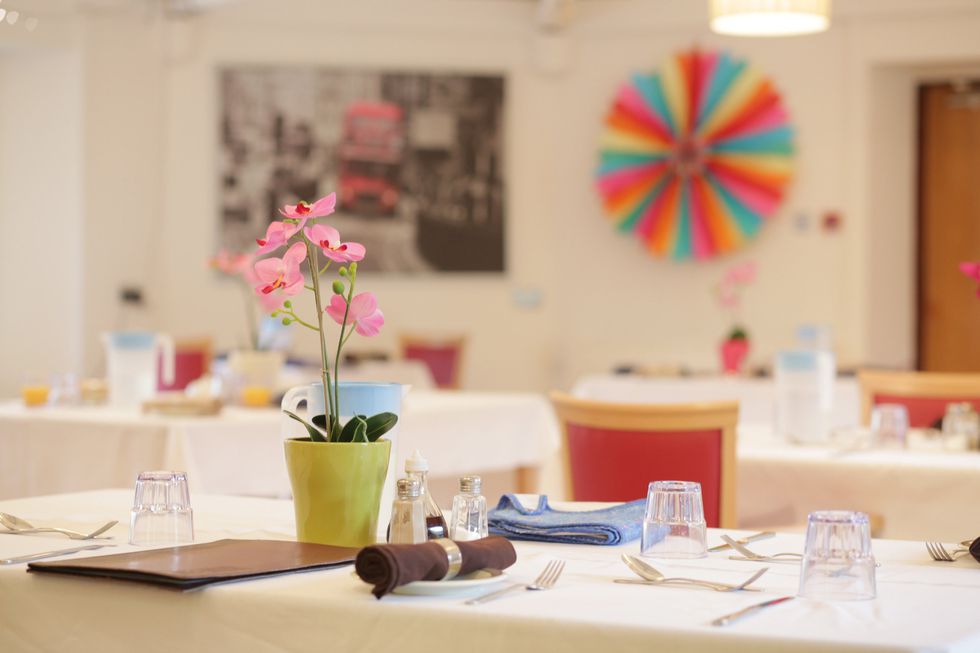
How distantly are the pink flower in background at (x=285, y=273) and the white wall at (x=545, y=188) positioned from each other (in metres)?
6.57

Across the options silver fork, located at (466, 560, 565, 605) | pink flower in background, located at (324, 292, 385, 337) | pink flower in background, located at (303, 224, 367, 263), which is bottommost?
silver fork, located at (466, 560, 565, 605)

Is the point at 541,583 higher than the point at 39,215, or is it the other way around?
the point at 39,215

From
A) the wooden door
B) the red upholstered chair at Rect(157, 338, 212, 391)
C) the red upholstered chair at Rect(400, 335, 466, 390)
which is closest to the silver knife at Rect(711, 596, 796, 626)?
the red upholstered chair at Rect(157, 338, 212, 391)

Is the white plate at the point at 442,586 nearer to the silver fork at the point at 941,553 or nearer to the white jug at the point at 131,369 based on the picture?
the silver fork at the point at 941,553

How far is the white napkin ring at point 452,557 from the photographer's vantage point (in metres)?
1.60

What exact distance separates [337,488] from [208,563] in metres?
0.22

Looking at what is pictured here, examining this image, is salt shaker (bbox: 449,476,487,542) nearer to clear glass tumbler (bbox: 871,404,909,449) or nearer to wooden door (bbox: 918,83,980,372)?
clear glass tumbler (bbox: 871,404,909,449)

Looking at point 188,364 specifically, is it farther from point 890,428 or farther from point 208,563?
point 208,563

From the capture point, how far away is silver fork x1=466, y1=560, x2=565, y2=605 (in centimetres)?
157

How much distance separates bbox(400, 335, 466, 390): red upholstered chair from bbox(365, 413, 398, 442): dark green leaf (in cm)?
577

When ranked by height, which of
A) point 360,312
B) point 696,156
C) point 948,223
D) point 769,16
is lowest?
point 360,312

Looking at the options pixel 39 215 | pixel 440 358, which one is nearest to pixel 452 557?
pixel 440 358

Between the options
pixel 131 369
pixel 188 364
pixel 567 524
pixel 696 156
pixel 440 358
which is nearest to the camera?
pixel 567 524

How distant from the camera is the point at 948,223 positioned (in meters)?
8.45
